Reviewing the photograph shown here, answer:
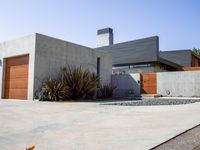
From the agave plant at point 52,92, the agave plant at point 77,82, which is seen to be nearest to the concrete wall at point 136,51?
the agave plant at point 77,82

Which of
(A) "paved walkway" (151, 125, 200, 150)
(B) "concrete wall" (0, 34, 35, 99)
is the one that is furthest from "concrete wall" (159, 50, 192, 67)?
(A) "paved walkway" (151, 125, 200, 150)

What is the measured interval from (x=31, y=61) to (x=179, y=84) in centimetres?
1157

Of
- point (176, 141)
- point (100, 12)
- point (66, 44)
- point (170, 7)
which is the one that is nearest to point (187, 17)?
point (170, 7)

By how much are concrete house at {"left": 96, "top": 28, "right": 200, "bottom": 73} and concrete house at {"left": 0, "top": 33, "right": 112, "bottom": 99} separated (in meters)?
12.0

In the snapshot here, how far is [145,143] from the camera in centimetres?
297

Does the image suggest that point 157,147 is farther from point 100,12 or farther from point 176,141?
point 100,12

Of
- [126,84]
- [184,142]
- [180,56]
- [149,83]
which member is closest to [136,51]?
[180,56]

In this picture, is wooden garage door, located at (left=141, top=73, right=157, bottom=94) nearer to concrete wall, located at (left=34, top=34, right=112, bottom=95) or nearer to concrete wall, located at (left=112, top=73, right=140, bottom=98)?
concrete wall, located at (left=112, top=73, right=140, bottom=98)

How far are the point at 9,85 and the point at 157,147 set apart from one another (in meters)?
Result: 13.3

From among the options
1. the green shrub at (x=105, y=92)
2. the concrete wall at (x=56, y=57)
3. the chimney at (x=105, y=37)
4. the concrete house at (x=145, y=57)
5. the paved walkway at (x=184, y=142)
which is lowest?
the paved walkway at (x=184, y=142)

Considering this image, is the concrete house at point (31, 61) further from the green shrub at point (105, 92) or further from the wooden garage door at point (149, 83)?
the wooden garage door at point (149, 83)

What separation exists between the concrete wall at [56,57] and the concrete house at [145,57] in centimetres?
1054

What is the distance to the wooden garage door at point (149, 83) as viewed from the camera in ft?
60.9

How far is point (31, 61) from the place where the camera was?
12.6m
